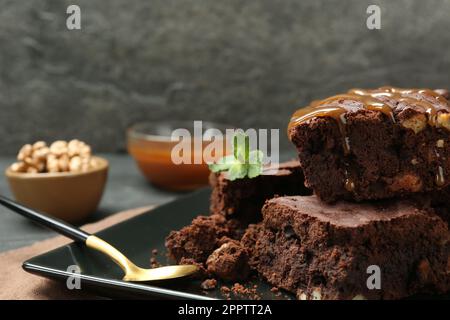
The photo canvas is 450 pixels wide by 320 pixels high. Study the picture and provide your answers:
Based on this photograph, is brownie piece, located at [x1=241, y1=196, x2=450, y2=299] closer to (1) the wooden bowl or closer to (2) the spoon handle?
(2) the spoon handle

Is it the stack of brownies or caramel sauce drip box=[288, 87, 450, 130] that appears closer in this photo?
the stack of brownies

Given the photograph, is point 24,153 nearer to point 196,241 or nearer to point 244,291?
point 196,241

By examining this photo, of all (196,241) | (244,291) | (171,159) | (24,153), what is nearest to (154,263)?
(196,241)

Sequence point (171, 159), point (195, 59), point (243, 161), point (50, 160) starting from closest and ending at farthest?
1. point (243, 161)
2. point (50, 160)
3. point (171, 159)
4. point (195, 59)

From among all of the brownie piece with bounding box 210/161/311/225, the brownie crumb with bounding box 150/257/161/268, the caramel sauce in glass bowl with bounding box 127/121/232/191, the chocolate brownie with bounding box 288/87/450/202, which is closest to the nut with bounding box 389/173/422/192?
the chocolate brownie with bounding box 288/87/450/202

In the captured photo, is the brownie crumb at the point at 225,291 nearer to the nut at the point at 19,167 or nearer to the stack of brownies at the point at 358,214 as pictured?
the stack of brownies at the point at 358,214

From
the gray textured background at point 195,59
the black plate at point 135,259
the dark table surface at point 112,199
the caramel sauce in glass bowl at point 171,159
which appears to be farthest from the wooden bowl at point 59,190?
the gray textured background at point 195,59
